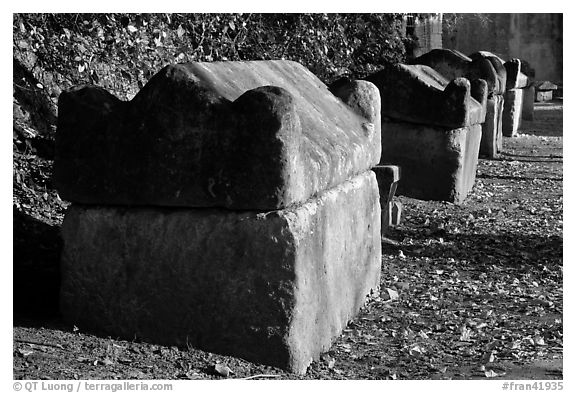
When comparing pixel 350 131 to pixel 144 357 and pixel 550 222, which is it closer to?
pixel 144 357

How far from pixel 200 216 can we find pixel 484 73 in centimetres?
927

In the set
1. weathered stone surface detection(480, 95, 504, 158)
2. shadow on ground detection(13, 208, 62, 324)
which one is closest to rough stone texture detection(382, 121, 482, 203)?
weathered stone surface detection(480, 95, 504, 158)

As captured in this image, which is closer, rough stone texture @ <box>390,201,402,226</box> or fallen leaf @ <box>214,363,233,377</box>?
fallen leaf @ <box>214,363,233,377</box>

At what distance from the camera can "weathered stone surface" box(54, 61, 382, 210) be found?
13.1 feet

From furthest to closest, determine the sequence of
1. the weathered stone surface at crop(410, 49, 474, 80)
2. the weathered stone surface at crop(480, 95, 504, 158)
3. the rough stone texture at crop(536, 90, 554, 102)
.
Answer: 1. the rough stone texture at crop(536, 90, 554, 102)
2. the weathered stone surface at crop(480, 95, 504, 158)
3. the weathered stone surface at crop(410, 49, 474, 80)

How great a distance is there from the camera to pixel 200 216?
4.17 meters

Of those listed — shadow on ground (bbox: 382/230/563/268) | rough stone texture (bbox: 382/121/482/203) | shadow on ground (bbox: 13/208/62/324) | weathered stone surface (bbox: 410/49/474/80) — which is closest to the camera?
shadow on ground (bbox: 13/208/62/324)

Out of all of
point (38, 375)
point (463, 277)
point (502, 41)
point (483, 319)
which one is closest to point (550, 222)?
point (463, 277)

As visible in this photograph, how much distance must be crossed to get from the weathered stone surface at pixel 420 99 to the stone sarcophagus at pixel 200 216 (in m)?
4.79

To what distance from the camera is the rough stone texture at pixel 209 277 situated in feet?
13.4

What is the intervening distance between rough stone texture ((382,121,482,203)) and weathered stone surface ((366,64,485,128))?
0.12 m

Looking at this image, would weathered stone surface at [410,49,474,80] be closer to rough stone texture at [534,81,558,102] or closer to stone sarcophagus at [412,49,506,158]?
stone sarcophagus at [412,49,506,158]

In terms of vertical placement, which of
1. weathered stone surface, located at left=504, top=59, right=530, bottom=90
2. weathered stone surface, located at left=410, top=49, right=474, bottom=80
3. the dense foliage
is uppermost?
the dense foliage

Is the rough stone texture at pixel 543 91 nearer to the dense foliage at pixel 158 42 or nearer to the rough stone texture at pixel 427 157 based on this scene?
the dense foliage at pixel 158 42
